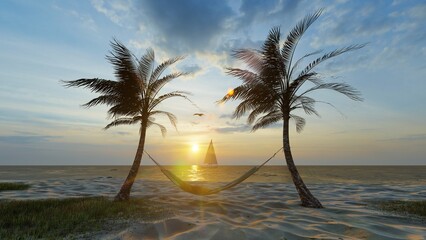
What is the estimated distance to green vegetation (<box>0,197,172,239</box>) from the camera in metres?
6.22

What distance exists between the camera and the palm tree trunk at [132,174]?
11.4 metres

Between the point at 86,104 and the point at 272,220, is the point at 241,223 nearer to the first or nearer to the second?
the point at 272,220

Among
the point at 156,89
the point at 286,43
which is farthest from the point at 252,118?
the point at 156,89

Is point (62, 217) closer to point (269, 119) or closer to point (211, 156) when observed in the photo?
point (269, 119)

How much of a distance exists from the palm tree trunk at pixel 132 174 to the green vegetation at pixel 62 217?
1270 mm

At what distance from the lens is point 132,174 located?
1146cm

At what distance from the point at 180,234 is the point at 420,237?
5.61 m

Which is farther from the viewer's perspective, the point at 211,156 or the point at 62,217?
the point at 211,156

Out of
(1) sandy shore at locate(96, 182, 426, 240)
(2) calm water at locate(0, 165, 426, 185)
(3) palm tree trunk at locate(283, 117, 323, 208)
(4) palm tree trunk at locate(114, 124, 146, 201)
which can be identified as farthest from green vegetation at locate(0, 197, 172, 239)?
(2) calm water at locate(0, 165, 426, 185)

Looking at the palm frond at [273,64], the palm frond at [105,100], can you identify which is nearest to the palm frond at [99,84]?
the palm frond at [105,100]

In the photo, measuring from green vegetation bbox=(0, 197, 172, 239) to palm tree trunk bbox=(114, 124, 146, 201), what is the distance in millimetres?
1270

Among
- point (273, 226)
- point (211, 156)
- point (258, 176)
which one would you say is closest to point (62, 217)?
Answer: point (273, 226)

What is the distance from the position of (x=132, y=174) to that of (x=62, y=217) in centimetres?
402

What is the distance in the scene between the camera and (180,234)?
241 inches
